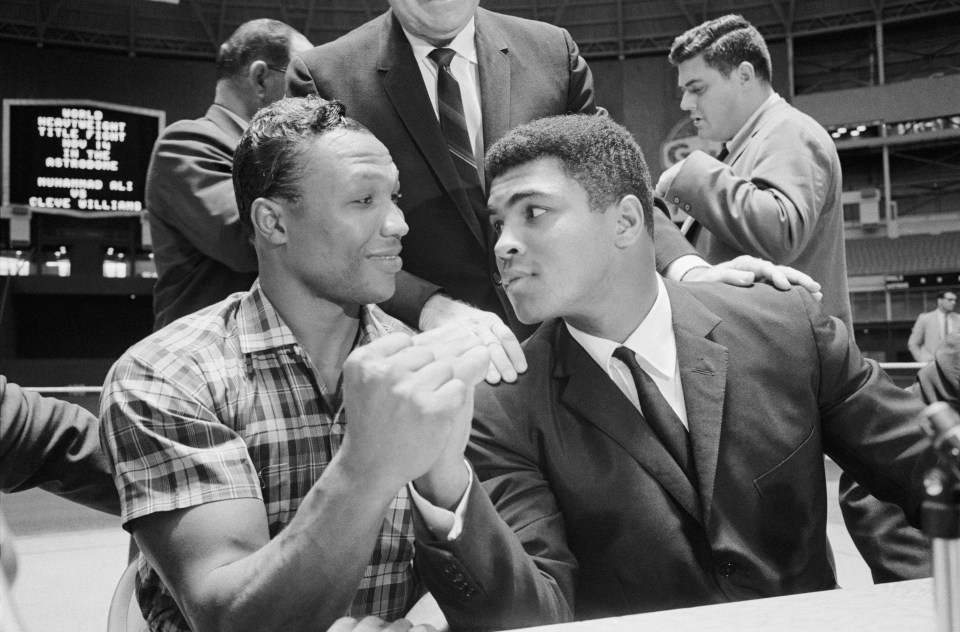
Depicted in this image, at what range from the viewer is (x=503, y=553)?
3.38 ft

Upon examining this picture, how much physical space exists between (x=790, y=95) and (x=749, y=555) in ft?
48.8

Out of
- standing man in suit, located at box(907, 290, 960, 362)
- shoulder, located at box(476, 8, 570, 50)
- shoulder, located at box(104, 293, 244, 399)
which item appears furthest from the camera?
standing man in suit, located at box(907, 290, 960, 362)

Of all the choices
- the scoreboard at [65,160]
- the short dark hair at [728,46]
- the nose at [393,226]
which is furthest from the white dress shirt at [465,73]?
the scoreboard at [65,160]

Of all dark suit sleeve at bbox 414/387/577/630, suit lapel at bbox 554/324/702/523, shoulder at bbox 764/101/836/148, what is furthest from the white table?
shoulder at bbox 764/101/836/148

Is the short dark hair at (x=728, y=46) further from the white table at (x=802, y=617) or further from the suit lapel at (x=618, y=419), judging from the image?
the white table at (x=802, y=617)

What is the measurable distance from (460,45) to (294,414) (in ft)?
2.90

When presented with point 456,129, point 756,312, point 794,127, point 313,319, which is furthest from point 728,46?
point 313,319

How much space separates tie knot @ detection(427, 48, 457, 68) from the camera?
167 cm

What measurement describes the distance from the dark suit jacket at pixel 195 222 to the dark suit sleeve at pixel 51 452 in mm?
651

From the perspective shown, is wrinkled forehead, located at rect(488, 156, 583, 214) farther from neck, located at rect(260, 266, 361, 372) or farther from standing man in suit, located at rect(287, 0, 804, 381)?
neck, located at rect(260, 266, 361, 372)

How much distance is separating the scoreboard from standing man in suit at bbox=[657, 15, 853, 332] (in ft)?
35.2

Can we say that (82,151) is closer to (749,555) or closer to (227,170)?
(227,170)

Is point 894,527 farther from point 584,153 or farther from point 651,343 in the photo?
point 584,153

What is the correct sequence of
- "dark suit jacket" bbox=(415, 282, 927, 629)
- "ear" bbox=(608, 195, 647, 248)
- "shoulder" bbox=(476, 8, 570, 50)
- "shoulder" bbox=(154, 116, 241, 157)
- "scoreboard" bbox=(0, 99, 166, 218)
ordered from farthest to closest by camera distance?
"scoreboard" bbox=(0, 99, 166, 218)
"shoulder" bbox=(154, 116, 241, 157)
"shoulder" bbox=(476, 8, 570, 50)
"ear" bbox=(608, 195, 647, 248)
"dark suit jacket" bbox=(415, 282, 927, 629)
